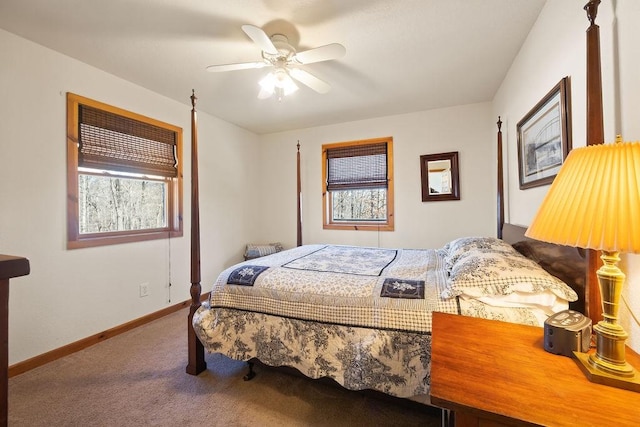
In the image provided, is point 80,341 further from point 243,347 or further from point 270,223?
point 270,223

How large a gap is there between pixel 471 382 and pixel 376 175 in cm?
332

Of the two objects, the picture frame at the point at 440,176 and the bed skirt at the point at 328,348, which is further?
the picture frame at the point at 440,176

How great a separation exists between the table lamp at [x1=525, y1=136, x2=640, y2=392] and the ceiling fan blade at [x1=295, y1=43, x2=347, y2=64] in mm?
1472

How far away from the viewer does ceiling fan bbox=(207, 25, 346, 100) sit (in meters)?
1.72

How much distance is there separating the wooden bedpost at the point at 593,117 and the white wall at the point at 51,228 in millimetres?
3389

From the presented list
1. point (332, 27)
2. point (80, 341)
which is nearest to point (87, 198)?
point (80, 341)

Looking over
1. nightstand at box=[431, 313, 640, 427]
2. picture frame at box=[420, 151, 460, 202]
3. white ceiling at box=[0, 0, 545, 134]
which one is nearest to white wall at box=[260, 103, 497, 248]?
picture frame at box=[420, 151, 460, 202]

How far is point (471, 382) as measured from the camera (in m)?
0.73

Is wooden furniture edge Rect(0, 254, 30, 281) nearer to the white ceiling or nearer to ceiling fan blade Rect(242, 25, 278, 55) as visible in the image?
ceiling fan blade Rect(242, 25, 278, 55)

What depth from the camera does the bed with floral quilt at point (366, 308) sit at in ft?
4.30

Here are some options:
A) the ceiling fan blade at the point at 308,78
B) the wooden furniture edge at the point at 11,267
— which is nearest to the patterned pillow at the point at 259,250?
the ceiling fan blade at the point at 308,78

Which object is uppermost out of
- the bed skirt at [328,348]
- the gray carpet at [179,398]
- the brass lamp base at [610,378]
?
the brass lamp base at [610,378]

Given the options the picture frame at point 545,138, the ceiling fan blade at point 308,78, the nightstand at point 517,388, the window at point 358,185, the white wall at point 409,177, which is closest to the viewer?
the nightstand at point 517,388

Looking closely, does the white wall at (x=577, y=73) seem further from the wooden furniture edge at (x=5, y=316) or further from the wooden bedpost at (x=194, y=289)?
the wooden bedpost at (x=194, y=289)
